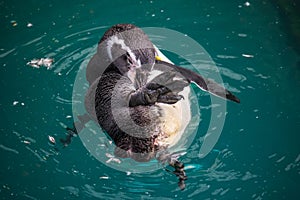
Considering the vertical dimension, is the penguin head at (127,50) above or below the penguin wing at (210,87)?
above

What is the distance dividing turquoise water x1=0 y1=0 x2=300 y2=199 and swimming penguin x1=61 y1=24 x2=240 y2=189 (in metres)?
0.99

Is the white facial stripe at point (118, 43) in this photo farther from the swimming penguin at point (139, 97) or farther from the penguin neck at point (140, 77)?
the penguin neck at point (140, 77)

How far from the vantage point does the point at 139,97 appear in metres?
1.78

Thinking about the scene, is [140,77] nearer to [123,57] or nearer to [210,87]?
[123,57]

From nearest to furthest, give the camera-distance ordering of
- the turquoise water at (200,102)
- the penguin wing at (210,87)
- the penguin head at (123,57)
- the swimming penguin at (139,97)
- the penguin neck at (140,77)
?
the swimming penguin at (139,97) → the penguin wing at (210,87) → the penguin neck at (140,77) → the penguin head at (123,57) → the turquoise water at (200,102)

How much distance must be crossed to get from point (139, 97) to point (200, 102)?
157 cm

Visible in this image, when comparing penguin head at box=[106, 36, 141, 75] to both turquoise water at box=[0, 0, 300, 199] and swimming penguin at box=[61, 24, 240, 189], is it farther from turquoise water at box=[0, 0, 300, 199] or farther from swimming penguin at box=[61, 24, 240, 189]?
turquoise water at box=[0, 0, 300, 199]

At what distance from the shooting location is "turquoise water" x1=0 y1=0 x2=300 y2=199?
3.31 meters

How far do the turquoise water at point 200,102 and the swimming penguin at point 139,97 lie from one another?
0.99 metres

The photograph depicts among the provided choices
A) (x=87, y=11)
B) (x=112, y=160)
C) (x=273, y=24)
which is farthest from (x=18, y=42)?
(x=273, y=24)

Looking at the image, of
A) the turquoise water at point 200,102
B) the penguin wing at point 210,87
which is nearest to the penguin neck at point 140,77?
the penguin wing at point 210,87

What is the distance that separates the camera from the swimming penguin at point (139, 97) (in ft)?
5.71

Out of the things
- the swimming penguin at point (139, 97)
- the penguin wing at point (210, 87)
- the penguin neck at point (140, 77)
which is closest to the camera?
the swimming penguin at point (139, 97)

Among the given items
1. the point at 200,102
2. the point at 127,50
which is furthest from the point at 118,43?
the point at 200,102
